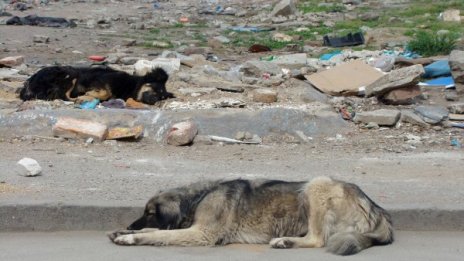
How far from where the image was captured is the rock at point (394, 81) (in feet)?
36.3

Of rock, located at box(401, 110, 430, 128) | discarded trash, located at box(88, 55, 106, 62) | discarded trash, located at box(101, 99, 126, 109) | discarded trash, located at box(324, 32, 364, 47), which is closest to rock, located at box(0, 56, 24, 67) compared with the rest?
discarded trash, located at box(88, 55, 106, 62)

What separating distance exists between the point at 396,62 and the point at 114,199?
764cm

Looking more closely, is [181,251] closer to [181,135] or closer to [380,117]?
[181,135]

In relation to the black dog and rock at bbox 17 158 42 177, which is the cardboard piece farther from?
rock at bbox 17 158 42 177

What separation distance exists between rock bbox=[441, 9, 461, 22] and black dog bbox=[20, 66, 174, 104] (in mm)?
14302

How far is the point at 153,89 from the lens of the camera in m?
11.2

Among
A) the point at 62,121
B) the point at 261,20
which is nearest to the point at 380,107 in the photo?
the point at 62,121

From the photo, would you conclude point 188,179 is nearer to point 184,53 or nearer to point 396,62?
point 396,62

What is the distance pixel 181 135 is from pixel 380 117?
249 cm

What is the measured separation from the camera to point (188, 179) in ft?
24.9

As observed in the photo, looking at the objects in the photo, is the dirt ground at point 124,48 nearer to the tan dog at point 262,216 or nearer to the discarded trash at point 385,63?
the discarded trash at point 385,63

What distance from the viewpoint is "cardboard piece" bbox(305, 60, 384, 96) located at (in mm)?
11578

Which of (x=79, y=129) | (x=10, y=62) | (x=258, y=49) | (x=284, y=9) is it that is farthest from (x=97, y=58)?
(x=284, y=9)

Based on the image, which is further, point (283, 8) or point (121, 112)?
point (283, 8)
